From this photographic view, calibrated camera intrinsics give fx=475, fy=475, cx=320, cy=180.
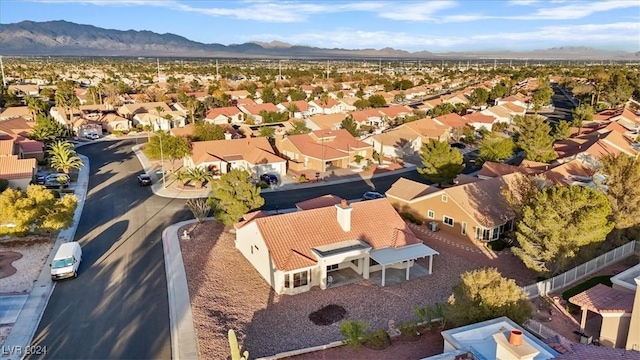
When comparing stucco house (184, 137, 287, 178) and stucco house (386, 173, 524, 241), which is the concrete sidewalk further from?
stucco house (386, 173, 524, 241)

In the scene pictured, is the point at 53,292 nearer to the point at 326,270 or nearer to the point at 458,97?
the point at 326,270

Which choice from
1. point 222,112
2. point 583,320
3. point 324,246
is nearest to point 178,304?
point 324,246

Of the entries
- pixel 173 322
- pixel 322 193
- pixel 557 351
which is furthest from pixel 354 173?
pixel 557 351

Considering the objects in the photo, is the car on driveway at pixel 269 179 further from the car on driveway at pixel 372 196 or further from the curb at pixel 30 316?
the curb at pixel 30 316

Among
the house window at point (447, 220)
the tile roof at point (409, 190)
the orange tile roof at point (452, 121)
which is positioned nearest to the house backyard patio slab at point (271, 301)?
the house window at point (447, 220)

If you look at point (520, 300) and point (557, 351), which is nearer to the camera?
point (557, 351)

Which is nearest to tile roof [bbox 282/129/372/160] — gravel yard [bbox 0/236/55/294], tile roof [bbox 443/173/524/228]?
tile roof [bbox 443/173/524/228]
